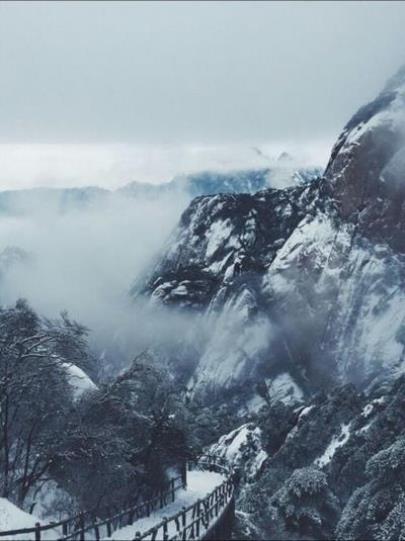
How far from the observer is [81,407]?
43062 millimetres

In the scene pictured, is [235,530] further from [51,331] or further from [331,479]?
[331,479]

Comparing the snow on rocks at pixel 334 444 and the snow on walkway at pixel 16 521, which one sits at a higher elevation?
the snow on walkway at pixel 16 521

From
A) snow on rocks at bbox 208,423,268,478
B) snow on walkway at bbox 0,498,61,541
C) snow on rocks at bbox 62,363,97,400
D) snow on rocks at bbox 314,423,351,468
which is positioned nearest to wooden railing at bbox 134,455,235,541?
snow on walkway at bbox 0,498,61,541

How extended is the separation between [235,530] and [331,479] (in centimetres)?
5198

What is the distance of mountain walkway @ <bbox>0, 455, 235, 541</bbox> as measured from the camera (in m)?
26.6

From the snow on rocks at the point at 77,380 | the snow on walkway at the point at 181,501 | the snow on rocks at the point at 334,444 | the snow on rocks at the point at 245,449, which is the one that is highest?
the snow on rocks at the point at 77,380

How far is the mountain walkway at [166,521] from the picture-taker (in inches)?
1049

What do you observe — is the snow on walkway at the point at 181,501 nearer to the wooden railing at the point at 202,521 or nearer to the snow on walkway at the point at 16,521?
the wooden railing at the point at 202,521

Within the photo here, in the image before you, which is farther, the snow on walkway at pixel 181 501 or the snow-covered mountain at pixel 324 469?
the snow-covered mountain at pixel 324 469

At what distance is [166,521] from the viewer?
29.1 metres

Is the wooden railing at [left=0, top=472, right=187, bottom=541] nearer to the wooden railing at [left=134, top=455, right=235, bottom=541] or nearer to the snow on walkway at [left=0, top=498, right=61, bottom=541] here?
the snow on walkway at [left=0, top=498, right=61, bottom=541]

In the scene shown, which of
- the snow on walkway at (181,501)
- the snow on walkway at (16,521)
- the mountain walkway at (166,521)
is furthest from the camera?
the snow on walkway at (181,501)

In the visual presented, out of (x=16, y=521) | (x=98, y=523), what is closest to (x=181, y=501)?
(x=16, y=521)

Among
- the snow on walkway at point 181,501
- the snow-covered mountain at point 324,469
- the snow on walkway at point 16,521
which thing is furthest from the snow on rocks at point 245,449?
the snow on walkway at point 16,521
